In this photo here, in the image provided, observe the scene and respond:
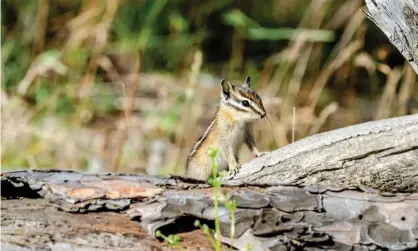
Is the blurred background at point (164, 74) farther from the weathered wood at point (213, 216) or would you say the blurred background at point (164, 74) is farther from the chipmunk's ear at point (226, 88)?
the weathered wood at point (213, 216)

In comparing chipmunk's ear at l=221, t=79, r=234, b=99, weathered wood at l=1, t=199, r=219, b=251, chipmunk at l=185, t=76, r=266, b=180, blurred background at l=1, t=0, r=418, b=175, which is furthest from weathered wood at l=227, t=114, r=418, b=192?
blurred background at l=1, t=0, r=418, b=175

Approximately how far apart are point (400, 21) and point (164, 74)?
15.1ft

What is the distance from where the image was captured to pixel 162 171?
6.71 m

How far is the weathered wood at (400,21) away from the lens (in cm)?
387

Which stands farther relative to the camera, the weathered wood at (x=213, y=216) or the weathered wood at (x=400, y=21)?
the weathered wood at (x=400, y=21)

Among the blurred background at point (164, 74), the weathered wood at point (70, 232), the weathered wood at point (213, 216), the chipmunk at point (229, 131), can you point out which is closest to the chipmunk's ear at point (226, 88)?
the chipmunk at point (229, 131)

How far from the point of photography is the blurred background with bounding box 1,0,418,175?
6.89 metres

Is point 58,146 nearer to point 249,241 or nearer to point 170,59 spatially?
point 170,59

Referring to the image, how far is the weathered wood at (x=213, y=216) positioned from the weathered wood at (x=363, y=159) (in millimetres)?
169

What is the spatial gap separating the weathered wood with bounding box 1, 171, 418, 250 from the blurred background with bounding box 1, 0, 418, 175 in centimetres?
282

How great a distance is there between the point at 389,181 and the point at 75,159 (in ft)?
11.5

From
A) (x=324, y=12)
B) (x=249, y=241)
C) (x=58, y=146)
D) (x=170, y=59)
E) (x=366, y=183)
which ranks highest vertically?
(x=324, y=12)

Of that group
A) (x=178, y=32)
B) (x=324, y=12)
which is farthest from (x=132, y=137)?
(x=324, y=12)

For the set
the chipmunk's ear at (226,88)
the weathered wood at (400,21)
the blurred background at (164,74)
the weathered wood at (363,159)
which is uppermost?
the blurred background at (164,74)
